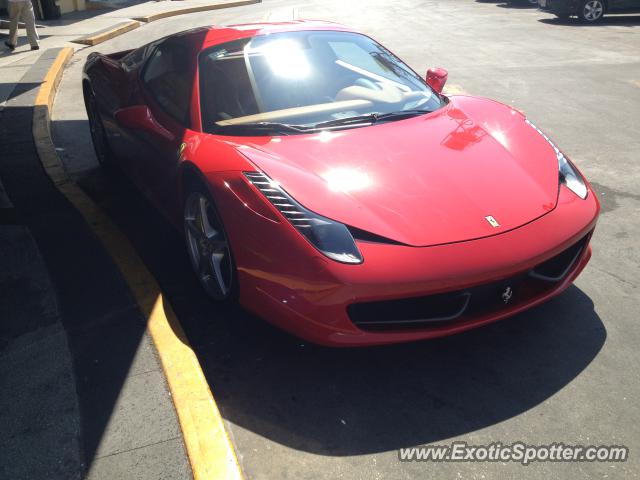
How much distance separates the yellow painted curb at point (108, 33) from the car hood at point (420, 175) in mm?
11638

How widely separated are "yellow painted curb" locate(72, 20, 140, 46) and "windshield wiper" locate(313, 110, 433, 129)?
11.5 meters

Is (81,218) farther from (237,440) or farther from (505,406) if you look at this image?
(505,406)

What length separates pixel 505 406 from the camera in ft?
9.67

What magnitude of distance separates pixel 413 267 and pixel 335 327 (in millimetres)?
427

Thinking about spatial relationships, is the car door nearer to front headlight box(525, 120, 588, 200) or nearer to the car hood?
the car hood

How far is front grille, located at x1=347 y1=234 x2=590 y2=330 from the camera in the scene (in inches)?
117

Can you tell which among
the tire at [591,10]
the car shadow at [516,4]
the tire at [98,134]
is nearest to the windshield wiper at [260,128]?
the tire at [98,134]

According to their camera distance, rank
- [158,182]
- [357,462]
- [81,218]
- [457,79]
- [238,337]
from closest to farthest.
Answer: [357,462], [238,337], [158,182], [81,218], [457,79]

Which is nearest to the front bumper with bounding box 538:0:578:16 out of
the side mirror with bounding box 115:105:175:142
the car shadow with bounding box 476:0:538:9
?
the car shadow with bounding box 476:0:538:9

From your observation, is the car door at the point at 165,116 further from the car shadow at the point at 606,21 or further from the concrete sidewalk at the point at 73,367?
the car shadow at the point at 606,21

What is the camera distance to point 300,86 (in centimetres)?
417

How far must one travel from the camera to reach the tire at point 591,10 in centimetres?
1538

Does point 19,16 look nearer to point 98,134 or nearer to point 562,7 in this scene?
Result: point 98,134

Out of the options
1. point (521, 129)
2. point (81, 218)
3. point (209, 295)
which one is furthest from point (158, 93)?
point (521, 129)
